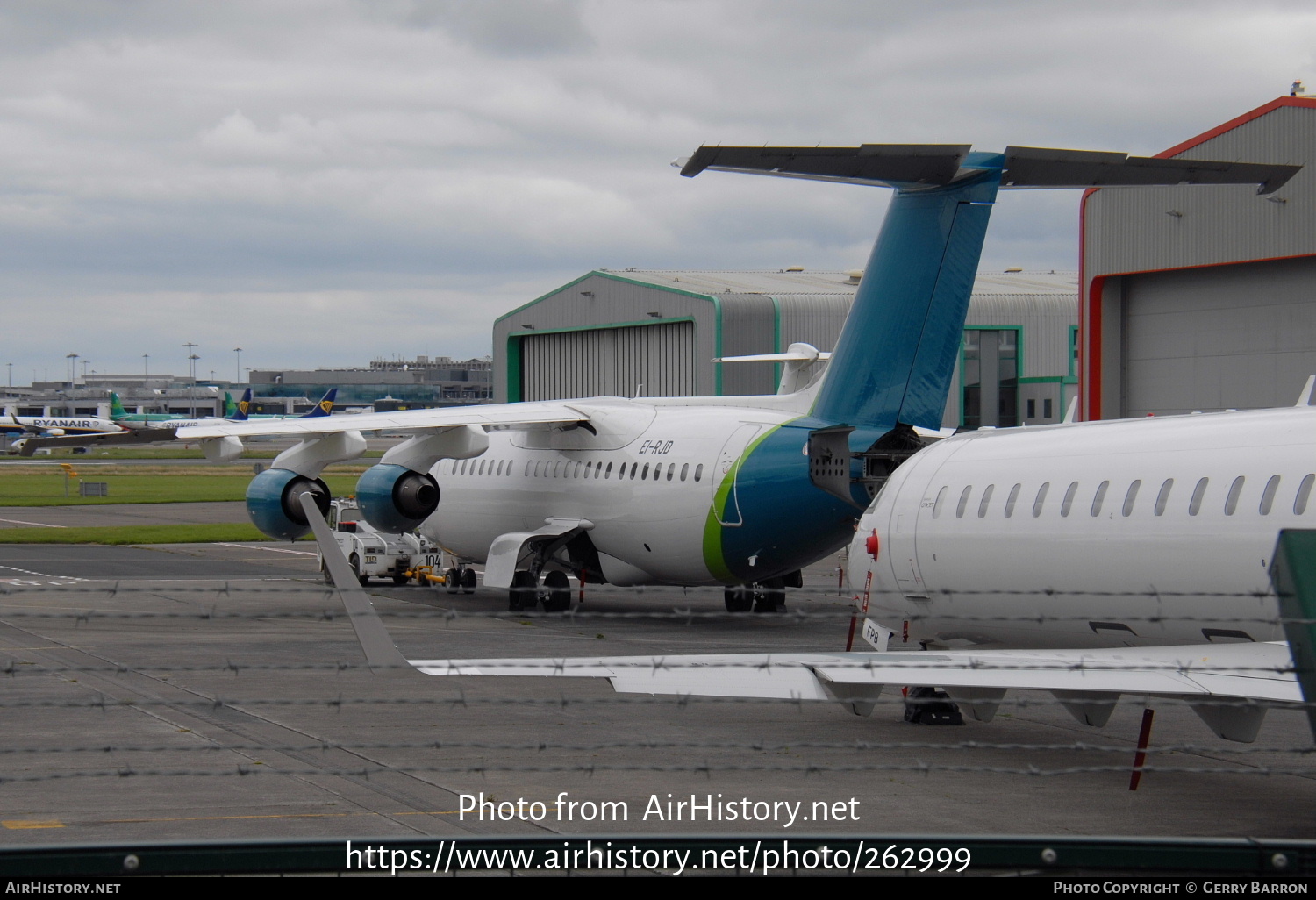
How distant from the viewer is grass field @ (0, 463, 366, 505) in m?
56.2

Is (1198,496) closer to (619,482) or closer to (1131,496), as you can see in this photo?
(1131,496)

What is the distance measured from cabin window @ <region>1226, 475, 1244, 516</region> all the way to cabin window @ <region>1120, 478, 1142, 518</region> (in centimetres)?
82

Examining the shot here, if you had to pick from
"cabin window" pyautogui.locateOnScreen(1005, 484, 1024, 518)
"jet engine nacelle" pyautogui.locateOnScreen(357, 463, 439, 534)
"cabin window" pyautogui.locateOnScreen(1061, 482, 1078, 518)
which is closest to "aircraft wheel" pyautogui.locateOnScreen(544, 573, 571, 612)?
"jet engine nacelle" pyautogui.locateOnScreen(357, 463, 439, 534)

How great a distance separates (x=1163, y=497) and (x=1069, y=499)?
0.97 metres

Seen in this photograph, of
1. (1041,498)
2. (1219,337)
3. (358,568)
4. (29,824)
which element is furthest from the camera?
(1219,337)

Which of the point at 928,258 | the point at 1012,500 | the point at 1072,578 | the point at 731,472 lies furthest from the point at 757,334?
the point at 1072,578

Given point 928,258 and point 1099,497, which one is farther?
point 928,258

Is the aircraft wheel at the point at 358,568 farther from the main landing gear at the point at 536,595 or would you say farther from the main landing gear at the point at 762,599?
the main landing gear at the point at 762,599

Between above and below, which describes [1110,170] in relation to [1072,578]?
above

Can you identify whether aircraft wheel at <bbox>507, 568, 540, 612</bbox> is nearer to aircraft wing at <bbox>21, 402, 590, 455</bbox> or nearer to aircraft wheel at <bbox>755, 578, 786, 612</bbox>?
aircraft wing at <bbox>21, 402, 590, 455</bbox>

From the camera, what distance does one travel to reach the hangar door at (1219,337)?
2697 centimetres

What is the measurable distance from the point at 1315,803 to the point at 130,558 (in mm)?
27858

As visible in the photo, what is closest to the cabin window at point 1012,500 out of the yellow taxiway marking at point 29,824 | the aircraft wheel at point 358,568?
the yellow taxiway marking at point 29,824

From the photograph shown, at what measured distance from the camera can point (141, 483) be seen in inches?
2689
